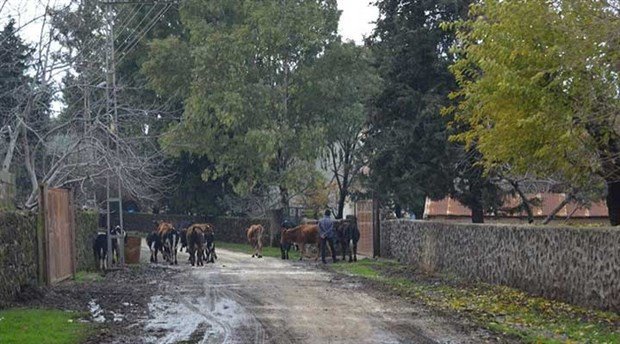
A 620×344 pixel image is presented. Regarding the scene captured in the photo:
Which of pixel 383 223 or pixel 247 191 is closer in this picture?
pixel 383 223

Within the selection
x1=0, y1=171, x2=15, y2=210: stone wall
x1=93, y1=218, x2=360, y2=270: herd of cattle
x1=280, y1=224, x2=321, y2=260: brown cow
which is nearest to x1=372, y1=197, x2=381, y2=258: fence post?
x1=93, y1=218, x2=360, y2=270: herd of cattle

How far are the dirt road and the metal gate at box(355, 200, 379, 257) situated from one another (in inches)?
525

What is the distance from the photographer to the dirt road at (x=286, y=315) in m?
13.7

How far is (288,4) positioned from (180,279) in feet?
71.4

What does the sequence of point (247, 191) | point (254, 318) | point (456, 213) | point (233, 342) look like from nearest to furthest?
1. point (233, 342)
2. point (254, 318)
3. point (456, 213)
4. point (247, 191)

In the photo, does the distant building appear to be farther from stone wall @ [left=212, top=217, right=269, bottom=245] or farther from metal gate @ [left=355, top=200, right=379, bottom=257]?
stone wall @ [left=212, top=217, right=269, bottom=245]

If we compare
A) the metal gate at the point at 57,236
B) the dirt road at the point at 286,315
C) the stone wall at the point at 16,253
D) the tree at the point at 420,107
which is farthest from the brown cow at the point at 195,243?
the stone wall at the point at 16,253

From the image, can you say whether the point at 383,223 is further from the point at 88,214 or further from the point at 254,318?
the point at 254,318

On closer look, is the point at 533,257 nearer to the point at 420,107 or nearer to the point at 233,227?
the point at 420,107

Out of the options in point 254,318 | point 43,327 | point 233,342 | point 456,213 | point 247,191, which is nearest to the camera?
point 233,342

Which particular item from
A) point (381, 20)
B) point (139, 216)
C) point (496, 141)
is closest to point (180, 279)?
point (496, 141)

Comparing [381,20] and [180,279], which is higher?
[381,20]

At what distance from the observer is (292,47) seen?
45.1 meters

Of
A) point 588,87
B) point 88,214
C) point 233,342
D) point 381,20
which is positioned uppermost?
point 381,20
